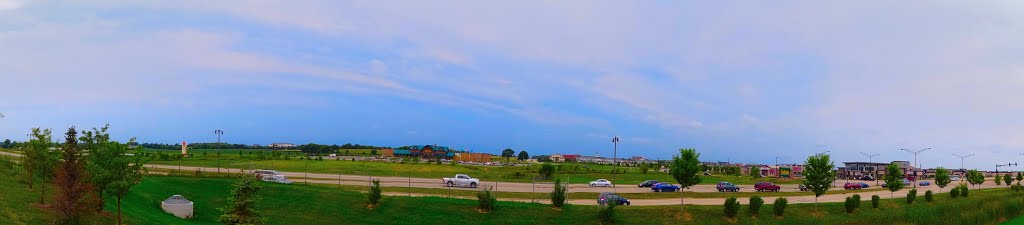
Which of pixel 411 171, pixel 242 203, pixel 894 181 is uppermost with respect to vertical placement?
pixel 242 203

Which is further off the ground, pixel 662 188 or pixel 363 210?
pixel 363 210

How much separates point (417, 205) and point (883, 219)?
32.2m

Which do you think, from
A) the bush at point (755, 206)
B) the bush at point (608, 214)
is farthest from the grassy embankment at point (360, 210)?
the bush at point (755, 206)

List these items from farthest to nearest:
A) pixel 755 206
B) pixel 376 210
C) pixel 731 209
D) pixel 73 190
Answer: pixel 755 206 → pixel 731 209 → pixel 376 210 → pixel 73 190

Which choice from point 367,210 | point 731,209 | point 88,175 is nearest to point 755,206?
point 731,209

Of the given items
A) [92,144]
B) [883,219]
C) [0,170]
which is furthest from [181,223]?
[883,219]

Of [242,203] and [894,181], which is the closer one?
[242,203]

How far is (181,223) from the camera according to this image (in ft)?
123

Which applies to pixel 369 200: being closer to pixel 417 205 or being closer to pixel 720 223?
pixel 417 205

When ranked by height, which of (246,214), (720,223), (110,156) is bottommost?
(720,223)

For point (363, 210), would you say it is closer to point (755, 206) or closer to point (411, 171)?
point (755, 206)

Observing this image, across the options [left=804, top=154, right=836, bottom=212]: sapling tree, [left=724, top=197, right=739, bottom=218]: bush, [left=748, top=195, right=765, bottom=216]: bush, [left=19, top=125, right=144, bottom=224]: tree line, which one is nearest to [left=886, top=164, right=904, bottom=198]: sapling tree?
[left=804, top=154, right=836, bottom=212]: sapling tree

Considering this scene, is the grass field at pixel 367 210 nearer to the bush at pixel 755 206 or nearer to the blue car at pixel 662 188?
the bush at pixel 755 206

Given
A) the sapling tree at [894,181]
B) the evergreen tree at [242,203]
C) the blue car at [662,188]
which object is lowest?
the blue car at [662,188]
